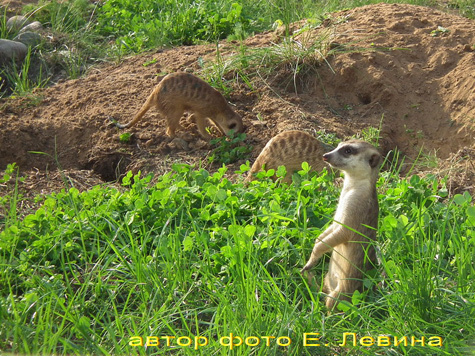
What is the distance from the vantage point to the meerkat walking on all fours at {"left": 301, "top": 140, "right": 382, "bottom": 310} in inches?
125

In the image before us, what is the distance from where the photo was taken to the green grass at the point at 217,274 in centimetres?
277

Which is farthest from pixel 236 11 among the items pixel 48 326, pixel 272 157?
pixel 48 326

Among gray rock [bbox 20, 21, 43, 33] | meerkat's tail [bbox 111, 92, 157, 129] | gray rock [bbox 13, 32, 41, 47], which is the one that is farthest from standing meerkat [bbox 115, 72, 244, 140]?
gray rock [bbox 20, 21, 43, 33]

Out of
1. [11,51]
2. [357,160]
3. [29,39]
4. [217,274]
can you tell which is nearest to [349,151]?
[357,160]

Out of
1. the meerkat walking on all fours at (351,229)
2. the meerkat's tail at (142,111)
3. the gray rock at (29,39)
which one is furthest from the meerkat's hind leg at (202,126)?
the gray rock at (29,39)

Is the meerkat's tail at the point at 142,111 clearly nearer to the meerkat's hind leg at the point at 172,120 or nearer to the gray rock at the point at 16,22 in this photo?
the meerkat's hind leg at the point at 172,120

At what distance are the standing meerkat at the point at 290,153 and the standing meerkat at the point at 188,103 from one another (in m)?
0.81

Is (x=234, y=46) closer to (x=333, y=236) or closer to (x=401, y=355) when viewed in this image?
(x=333, y=236)

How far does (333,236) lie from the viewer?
3189 millimetres

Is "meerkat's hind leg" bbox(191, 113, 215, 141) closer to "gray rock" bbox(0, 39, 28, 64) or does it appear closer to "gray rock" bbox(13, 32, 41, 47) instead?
"gray rock" bbox(0, 39, 28, 64)

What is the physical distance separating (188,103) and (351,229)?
113 inches

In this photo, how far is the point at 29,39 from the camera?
24.7 ft

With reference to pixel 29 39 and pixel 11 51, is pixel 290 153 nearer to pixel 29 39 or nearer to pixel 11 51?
pixel 11 51

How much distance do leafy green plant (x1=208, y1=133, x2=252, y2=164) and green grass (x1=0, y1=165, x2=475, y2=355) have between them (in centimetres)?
108
